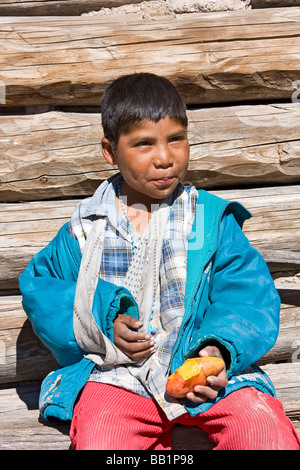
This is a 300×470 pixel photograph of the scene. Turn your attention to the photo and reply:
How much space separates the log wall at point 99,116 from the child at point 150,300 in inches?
20.9

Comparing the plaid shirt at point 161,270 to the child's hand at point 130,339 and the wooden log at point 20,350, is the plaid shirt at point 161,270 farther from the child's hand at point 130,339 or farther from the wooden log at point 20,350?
the wooden log at point 20,350

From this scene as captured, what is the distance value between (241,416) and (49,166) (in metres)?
1.51

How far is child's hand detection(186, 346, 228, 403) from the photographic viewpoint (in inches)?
80.7

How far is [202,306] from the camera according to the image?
2344 mm

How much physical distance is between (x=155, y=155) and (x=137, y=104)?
0.66 feet

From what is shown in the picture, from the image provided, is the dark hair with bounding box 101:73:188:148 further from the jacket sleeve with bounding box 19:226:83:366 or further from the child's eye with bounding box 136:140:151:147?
the jacket sleeve with bounding box 19:226:83:366

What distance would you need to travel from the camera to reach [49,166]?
296 cm

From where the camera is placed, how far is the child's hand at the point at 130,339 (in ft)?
7.10

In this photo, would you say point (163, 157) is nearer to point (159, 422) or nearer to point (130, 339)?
point (130, 339)

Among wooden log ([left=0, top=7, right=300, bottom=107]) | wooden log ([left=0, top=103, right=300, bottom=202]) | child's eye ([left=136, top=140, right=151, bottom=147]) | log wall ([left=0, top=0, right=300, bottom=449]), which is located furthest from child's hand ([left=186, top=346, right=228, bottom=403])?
wooden log ([left=0, top=7, right=300, bottom=107])

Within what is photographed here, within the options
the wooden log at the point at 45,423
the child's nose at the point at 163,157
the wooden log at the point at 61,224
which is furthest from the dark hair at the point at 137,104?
the wooden log at the point at 45,423

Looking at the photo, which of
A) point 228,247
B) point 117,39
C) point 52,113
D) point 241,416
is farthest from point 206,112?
point 241,416

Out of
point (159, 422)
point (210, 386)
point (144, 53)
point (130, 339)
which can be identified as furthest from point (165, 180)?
point (144, 53)

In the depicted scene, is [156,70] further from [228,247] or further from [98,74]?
[228,247]
